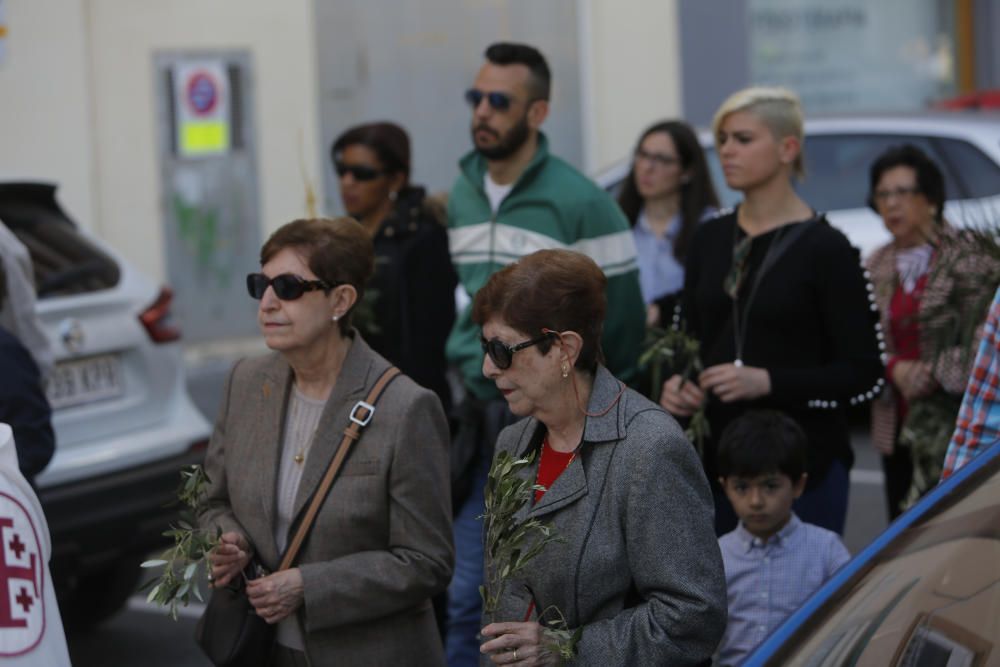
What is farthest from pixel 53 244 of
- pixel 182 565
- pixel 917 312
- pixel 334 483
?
pixel 917 312


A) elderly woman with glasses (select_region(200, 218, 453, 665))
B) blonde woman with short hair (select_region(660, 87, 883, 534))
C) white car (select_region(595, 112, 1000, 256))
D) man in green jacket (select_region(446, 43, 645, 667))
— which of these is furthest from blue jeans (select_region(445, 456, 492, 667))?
white car (select_region(595, 112, 1000, 256))

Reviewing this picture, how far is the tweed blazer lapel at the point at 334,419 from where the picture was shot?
3.72m

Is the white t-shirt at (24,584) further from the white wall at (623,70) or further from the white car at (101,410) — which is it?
the white wall at (623,70)

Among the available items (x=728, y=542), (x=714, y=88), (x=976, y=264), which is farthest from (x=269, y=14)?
(x=728, y=542)

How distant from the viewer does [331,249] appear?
3.91 metres

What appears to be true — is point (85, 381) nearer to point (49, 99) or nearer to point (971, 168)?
point (971, 168)

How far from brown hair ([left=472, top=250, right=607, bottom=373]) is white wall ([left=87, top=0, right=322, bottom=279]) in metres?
9.80

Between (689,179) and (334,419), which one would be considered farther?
(689,179)

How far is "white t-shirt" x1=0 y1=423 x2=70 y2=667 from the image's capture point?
2771 millimetres

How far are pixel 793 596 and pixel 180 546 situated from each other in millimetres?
1542

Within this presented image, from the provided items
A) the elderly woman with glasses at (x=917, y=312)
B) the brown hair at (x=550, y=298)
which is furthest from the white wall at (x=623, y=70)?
the brown hair at (x=550, y=298)

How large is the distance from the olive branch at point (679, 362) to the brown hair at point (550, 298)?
1388mm

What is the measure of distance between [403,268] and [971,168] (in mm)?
5586

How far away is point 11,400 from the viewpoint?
4418 millimetres
